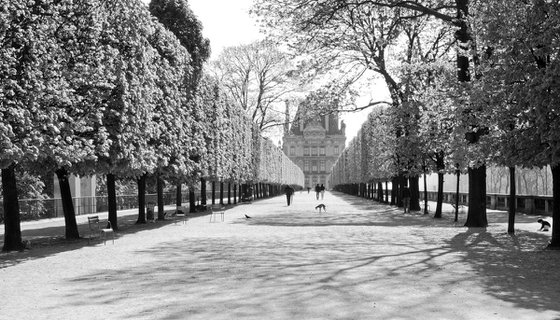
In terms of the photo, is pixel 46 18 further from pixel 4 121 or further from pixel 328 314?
pixel 328 314

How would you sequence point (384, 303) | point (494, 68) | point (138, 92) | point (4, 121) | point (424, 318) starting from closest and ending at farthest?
point (424, 318) < point (384, 303) < point (4, 121) < point (494, 68) < point (138, 92)

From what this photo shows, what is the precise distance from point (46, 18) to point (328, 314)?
12034 millimetres

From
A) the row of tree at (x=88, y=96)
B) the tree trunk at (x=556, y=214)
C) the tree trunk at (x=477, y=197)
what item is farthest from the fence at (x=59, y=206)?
Answer: the tree trunk at (x=556, y=214)

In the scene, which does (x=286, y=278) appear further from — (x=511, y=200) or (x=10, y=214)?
(x=511, y=200)

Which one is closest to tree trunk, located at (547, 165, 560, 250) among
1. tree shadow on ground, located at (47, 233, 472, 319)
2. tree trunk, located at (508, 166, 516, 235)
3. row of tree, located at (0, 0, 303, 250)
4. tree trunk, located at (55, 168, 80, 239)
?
tree trunk, located at (508, 166, 516, 235)

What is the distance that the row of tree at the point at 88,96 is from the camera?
1449 cm

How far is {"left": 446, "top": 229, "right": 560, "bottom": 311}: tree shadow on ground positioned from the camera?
9.12 metres

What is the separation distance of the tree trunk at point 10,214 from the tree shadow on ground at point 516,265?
40.5 ft

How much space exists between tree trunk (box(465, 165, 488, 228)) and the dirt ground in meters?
3.83

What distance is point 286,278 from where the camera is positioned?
10.9 metres

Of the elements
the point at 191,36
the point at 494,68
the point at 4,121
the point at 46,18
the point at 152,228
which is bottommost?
the point at 152,228

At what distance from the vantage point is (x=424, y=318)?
7.48m

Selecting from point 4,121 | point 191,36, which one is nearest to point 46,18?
point 4,121

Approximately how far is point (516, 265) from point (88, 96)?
1281cm
